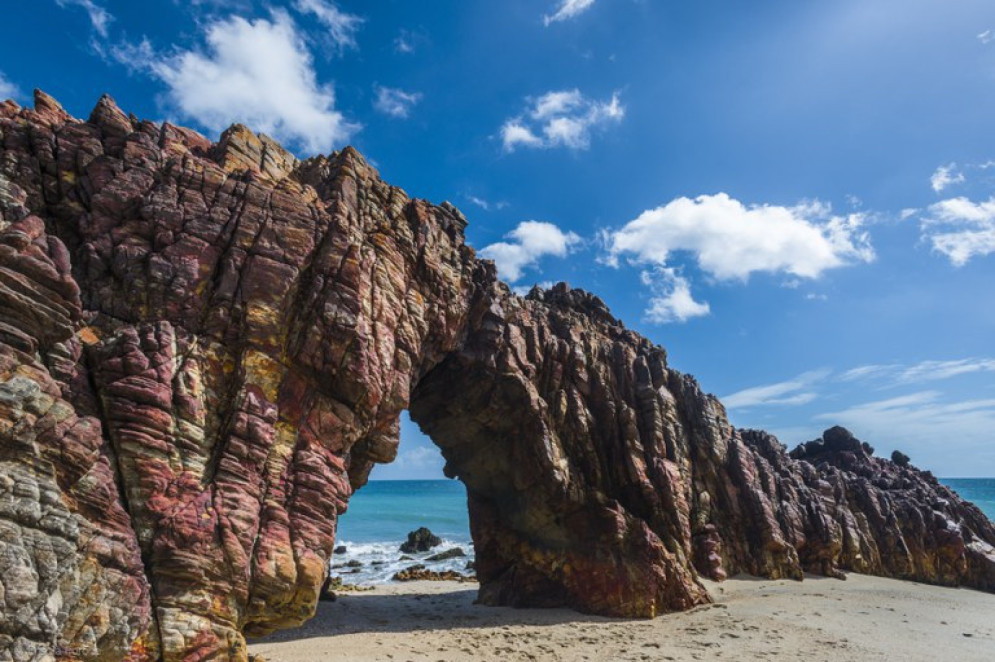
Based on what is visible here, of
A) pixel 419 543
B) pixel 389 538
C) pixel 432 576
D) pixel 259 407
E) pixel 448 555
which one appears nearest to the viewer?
pixel 259 407

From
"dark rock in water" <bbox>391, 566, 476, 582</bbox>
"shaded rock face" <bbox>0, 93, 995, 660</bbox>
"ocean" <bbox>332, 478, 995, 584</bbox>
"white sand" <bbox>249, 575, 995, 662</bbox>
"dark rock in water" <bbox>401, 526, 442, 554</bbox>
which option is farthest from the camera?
"dark rock in water" <bbox>401, 526, 442, 554</bbox>

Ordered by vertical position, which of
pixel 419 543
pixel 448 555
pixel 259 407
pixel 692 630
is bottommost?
pixel 692 630

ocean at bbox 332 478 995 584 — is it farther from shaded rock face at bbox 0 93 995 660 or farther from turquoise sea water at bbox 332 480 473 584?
shaded rock face at bbox 0 93 995 660

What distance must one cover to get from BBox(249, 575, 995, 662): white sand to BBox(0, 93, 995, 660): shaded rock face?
103 inches

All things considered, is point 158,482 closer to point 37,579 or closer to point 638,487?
point 37,579

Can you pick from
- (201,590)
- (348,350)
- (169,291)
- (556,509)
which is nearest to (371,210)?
(348,350)

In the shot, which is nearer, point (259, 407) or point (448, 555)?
point (259, 407)

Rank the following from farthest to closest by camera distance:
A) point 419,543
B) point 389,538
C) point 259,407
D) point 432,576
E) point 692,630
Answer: point 389,538, point 419,543, point 432,576, point 692,630, point 259,407

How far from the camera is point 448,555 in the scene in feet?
214

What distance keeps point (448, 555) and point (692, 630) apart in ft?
143

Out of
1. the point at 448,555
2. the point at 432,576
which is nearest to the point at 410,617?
the point at 432,576

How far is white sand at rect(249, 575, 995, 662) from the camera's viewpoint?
23.2 m

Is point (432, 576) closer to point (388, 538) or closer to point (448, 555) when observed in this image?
point (448, 555)

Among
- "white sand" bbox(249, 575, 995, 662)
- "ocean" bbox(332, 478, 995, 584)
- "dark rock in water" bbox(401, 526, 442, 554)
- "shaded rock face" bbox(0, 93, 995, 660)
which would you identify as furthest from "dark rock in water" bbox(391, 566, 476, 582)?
"dark rock in water" bbox(401, 526, 442, 554)
